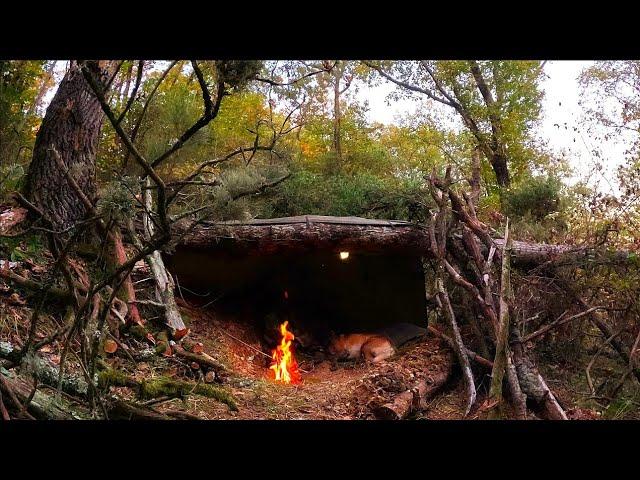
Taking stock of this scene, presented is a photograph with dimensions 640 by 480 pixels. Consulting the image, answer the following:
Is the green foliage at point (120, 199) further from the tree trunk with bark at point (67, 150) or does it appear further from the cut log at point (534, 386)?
the cut log at point (534, 386)

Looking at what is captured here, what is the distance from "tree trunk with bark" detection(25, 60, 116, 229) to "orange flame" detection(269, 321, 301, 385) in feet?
8.16

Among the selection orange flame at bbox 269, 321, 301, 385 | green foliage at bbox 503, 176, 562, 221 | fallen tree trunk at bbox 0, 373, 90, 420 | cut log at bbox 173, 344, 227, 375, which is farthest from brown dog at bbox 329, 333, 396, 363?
fallen tree trunk at bbox 0, 373, 90, 420

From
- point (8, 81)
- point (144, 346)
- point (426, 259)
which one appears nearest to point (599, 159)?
point (426, 259)

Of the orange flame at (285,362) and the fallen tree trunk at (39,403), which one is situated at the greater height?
the fallen tree trunk at (39,403)

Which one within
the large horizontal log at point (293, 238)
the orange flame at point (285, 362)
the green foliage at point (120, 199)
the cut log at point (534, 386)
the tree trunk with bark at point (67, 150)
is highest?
the tree trunk with bark at point (67, 150)

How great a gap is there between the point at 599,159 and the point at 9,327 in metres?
7.55

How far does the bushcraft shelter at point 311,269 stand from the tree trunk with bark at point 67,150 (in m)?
1.17

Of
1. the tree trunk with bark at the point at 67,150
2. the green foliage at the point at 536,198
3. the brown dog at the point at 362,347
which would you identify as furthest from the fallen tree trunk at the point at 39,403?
the green foliage at the point at 536,198

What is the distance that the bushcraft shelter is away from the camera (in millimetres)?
5852

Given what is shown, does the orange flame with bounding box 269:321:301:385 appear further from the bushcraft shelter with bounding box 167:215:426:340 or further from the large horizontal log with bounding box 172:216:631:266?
the large horizontal log with bounding box 172:216:631:266

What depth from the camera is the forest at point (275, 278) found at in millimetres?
3455

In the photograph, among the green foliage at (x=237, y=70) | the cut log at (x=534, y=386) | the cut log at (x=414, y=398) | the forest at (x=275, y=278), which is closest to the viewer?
the green foliage at (x=237, y=70)

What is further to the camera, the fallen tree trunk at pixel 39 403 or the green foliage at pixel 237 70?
the fallen tree trunk at pixel 39 403
